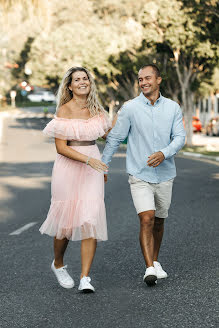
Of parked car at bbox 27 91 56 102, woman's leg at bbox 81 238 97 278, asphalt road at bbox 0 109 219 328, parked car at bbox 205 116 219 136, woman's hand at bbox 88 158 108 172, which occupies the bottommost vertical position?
parked car at bbox 27 91 56 102

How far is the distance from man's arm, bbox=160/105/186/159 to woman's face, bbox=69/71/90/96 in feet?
2.59

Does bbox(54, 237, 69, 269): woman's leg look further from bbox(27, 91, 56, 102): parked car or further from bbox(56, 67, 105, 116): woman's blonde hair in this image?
bbox(27, 91, 56, 102): parked car

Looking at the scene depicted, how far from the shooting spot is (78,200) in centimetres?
605

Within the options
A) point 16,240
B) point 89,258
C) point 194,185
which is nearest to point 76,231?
point 89,258

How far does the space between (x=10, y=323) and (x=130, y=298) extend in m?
1.05

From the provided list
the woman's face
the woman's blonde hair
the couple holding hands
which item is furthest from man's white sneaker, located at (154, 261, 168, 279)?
the woman's face

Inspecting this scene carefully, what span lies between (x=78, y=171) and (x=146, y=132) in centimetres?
66

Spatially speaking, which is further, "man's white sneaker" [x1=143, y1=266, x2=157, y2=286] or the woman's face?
the woman's face

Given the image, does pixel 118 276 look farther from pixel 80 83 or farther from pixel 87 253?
pixel 80 83

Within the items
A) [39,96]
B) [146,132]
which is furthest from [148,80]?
[39,96]

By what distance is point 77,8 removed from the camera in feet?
233

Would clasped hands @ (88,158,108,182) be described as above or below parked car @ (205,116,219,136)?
above

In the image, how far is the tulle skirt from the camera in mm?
6004

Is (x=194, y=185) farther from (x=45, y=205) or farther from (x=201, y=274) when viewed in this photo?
(x=201, y=274)
